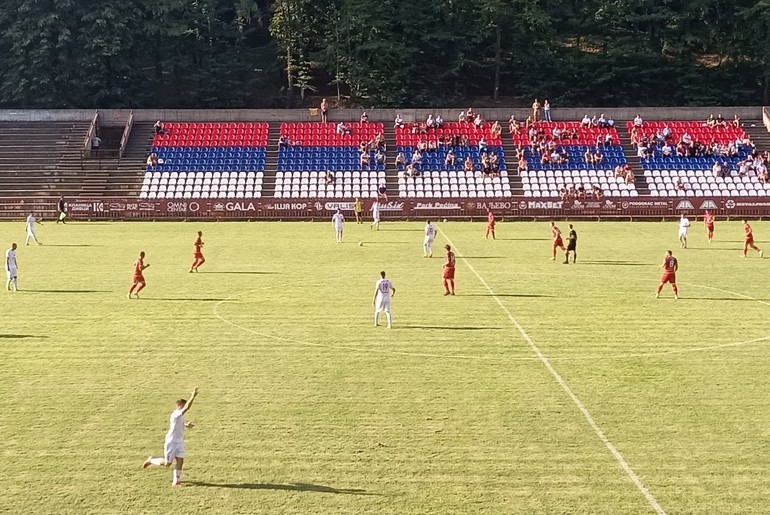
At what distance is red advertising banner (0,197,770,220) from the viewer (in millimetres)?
55844

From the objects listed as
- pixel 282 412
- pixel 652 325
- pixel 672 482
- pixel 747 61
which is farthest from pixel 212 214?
pixel 747 61

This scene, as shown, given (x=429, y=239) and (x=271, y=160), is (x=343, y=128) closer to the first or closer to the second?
(x=271, y=160)

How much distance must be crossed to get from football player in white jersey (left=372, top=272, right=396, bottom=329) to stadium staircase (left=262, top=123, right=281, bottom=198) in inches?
1437

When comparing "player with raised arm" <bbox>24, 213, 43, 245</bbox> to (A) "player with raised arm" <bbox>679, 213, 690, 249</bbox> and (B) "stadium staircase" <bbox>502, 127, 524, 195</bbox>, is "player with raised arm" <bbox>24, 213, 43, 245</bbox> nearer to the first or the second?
(A) "player with raised arm" <bbox>679, 213, 690, 249</bbox>

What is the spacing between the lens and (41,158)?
205 ft

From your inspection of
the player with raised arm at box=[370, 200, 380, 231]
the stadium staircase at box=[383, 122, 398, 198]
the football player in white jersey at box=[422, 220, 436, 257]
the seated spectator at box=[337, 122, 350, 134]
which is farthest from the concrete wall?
the football player in white jersey at box=[422, 220, 436, 257]

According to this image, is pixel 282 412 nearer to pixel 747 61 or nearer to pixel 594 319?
pixel 594 319

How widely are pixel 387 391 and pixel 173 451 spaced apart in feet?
17.8

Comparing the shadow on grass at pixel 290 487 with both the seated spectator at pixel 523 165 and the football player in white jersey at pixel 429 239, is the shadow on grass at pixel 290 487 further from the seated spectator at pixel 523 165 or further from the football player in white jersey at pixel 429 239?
the seated spectator at pixel 523 165

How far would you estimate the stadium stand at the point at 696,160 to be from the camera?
59.6m

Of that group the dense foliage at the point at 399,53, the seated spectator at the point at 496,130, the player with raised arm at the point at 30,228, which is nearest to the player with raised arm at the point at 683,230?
the seated spectator at the point at 496,130

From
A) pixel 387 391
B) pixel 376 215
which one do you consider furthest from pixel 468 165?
pixel 387 391

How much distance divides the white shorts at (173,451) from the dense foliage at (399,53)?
65532 millimetres

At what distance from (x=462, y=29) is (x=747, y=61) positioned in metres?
24.9
